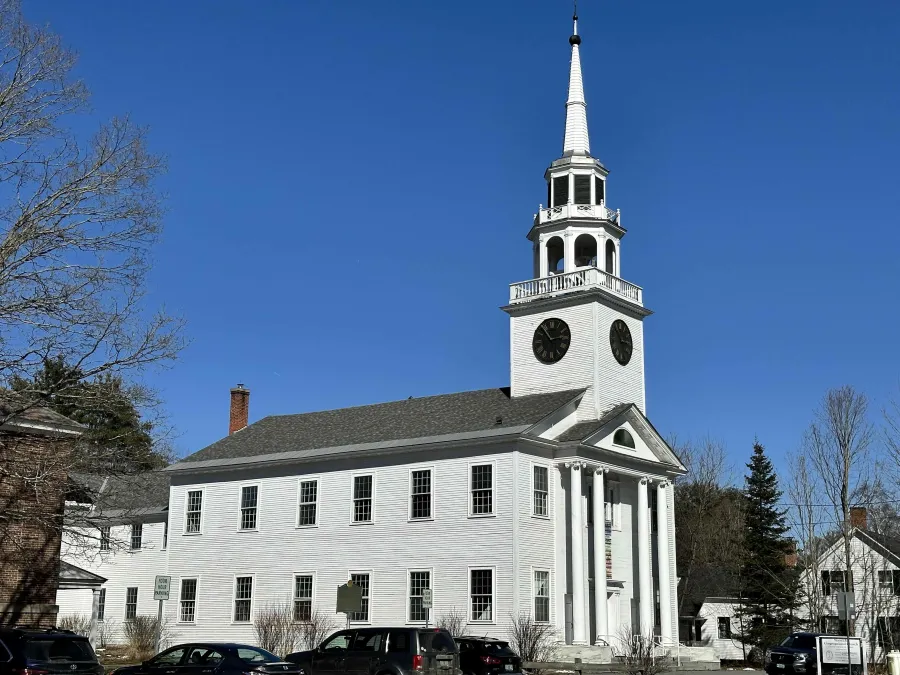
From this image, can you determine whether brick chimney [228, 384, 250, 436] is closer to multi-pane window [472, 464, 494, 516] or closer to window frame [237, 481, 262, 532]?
window frame [237, 481, 262, 532]

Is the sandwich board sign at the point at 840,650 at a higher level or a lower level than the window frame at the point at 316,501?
lower

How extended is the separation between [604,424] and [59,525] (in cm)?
2299

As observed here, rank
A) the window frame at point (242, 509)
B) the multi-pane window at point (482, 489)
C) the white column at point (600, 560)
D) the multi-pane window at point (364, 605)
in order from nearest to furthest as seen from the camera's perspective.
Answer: the multi-pane window at point (482, 489), the white column at point (600, 560), the multi-pane window at point (364, 605), the window frame at point (242, 509)

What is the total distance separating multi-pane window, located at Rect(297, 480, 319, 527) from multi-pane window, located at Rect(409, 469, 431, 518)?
506cm

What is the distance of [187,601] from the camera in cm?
4881

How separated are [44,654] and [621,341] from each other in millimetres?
30475

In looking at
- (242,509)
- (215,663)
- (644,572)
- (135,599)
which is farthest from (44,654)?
(135,599)

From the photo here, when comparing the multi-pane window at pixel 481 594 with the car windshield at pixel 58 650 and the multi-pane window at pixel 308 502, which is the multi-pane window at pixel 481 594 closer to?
the multi-pane window at pixel 308 502

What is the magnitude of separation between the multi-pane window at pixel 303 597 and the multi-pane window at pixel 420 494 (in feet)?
19.3

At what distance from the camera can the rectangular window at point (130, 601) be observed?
53875 millimetres

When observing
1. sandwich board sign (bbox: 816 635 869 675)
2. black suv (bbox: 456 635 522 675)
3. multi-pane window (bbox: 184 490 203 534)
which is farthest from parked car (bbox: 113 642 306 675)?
multi-pane window (bbox: 184 490 203 534)

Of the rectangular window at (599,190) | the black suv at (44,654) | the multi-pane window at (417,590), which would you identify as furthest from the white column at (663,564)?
the black suv at (44,654)

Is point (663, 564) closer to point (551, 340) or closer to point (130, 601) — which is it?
point (551, 340)

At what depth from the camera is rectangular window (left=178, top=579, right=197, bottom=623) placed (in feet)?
159
